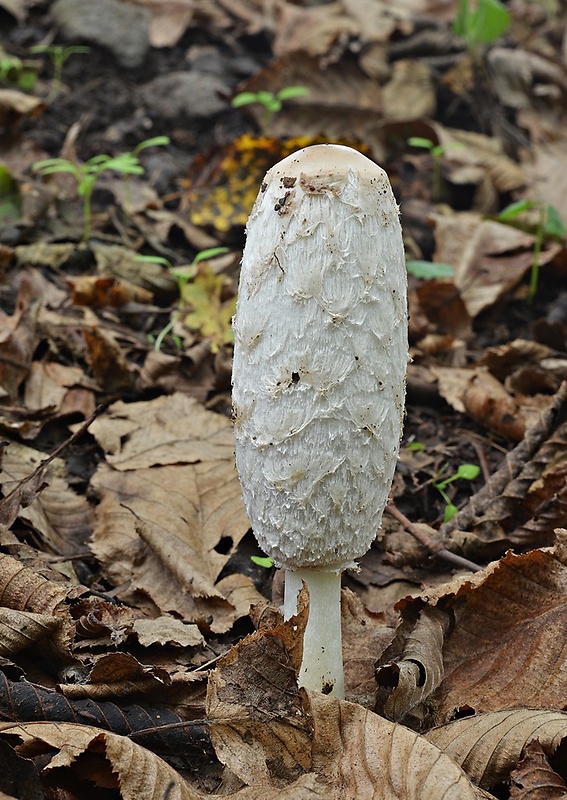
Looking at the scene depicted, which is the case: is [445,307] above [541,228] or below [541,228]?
below

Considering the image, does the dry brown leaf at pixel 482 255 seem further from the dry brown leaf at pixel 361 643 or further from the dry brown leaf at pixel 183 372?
A: the dry brown leaf at pixel 361 643

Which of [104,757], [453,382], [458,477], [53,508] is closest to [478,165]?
[453,382]

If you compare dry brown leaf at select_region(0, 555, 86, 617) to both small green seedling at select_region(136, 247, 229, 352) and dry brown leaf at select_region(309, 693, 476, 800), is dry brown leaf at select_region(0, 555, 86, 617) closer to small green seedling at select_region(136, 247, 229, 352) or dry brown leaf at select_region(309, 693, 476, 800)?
dry brown leaf at select_region(309, 693, 476, 800)

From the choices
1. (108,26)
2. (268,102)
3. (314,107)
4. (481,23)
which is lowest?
(314,107)

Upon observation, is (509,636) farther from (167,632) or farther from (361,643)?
(167,632)

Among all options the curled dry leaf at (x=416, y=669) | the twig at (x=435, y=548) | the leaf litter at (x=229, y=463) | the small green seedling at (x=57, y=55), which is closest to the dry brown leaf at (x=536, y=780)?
the leaf litter at (x=229, y=463)

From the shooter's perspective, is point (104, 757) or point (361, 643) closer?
point (104, 757)
